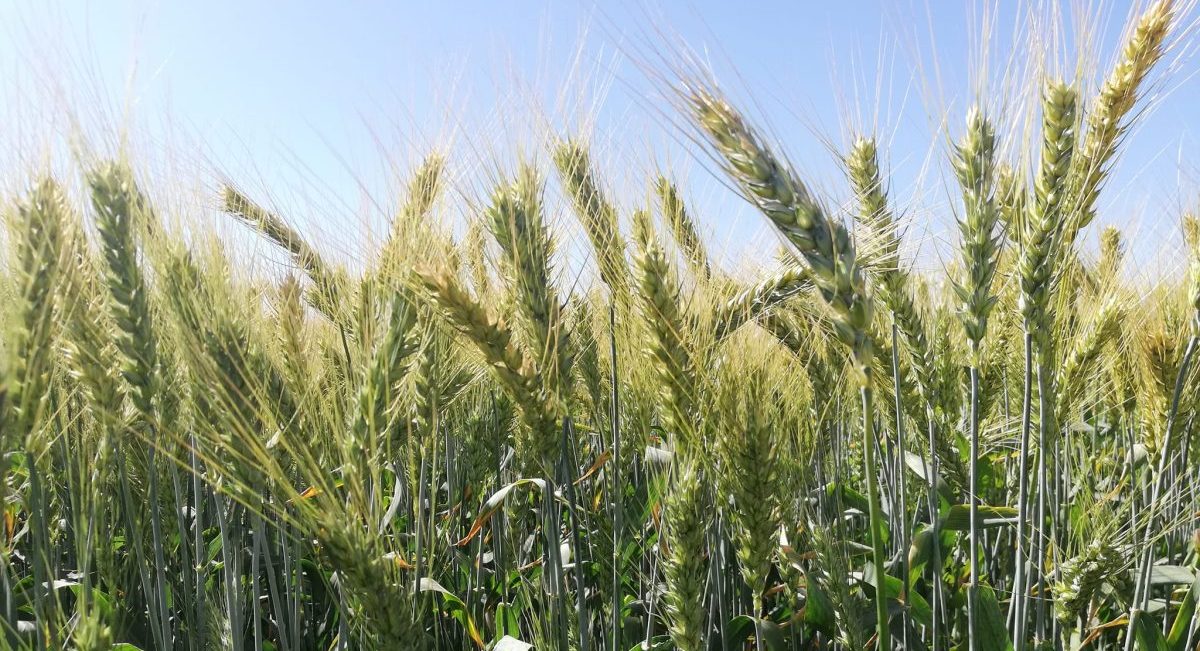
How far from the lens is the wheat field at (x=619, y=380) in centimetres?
138

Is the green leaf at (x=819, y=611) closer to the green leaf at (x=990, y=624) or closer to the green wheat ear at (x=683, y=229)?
the green leaf at (x=990, y=624)

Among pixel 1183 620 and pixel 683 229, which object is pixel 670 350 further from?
pixel 1183 620

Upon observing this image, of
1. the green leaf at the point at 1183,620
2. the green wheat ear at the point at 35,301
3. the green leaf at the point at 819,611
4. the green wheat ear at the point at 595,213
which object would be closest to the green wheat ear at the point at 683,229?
the green wheat ear at the point at 595,213

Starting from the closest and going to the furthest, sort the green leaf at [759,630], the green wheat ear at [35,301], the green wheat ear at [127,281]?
the green wheat ear at [35,301]
the green wheat ear at [127,281]
the green leaf at [759,630]

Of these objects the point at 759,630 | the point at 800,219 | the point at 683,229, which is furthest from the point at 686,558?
the point at 683,229

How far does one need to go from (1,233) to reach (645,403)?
1.42m

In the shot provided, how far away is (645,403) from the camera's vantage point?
185cm

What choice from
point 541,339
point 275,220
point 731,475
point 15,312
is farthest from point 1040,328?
point 275,220

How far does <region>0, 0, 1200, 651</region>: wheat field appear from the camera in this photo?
4.54ft

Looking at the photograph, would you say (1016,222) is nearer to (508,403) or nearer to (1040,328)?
(1040,328)

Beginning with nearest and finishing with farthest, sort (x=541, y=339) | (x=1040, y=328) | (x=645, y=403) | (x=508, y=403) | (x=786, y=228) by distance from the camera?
1. (x=786, y=228)
2. (x=1040, y=328)
3. (x=541, y=339)
4. (x=645, y=403)
5. (x=508, y=403)

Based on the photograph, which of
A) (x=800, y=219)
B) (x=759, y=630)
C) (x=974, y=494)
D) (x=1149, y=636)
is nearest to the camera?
(x=800, y=219)

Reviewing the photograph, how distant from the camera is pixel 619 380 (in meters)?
2.21

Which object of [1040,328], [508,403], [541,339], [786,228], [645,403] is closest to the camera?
[786,228]
